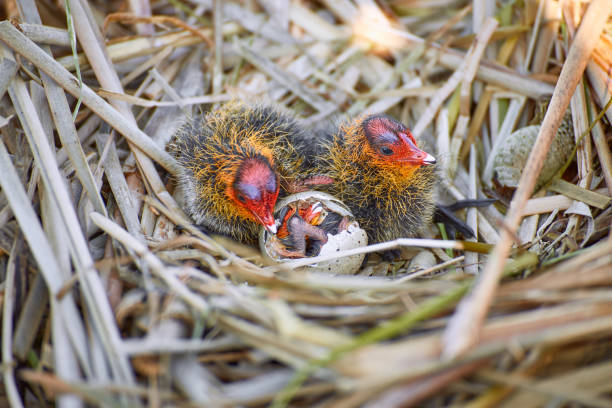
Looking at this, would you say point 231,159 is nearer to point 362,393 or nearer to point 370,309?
point 370,309

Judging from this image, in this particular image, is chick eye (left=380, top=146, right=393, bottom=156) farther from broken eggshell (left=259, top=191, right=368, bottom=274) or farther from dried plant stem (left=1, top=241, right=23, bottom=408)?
dried plant stem (left=1, top=241, right=23, bottom=408)

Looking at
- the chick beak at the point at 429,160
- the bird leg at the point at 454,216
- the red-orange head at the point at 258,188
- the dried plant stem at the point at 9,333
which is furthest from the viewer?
the bird leg at the point at 454,216

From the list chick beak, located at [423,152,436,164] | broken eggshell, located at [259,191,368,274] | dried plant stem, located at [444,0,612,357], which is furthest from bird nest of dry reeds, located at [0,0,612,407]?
chick beak, located at [423,152,436,164]

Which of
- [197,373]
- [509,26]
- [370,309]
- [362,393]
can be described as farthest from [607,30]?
[197,373]

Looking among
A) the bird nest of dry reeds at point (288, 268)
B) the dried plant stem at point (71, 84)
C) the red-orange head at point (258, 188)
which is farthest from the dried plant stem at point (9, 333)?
the red-orange head at point (258, 188)

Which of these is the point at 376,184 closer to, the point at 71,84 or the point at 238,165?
the point at 238,165

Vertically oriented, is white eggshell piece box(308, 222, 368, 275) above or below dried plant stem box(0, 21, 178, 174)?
below

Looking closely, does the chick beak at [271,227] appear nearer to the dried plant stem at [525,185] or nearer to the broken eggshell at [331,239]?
the broken eggshell at [331,239]
